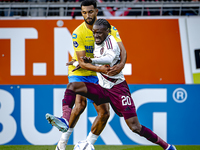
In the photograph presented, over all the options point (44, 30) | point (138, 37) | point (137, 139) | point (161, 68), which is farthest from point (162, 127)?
point (44, 30)

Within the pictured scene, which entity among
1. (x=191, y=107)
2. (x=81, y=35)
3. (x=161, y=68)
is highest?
(x=81, y=35)

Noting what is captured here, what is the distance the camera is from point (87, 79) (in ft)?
13.5

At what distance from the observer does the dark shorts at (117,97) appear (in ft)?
11.8

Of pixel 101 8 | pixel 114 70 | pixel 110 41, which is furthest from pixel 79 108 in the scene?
pixel 101 8

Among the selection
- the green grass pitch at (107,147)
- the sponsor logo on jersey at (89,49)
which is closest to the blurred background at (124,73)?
the green grass pitch at (107,147)

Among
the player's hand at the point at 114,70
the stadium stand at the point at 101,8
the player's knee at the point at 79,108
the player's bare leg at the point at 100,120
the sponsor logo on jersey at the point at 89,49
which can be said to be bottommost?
the player's bare leg at the point at 100,120

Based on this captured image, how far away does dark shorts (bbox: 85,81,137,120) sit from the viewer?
3.59 meters

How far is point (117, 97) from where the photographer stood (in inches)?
143

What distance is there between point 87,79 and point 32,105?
1478mm

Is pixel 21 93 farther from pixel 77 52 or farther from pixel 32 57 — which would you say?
pixel 77 52

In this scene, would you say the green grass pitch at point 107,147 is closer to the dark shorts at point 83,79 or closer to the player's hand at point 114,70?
the dark shorts at point 83,79

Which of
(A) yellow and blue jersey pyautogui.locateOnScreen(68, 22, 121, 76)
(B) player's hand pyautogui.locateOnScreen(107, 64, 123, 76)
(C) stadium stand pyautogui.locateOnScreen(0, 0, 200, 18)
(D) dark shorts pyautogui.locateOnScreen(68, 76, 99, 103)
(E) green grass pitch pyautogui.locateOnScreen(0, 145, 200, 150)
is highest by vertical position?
(C) stadium stand pyautogui.locateOnScreen(0, 0, 200, 18)

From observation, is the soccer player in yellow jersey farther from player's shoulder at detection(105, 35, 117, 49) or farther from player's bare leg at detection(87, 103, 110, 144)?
player's shoulder at detection(105, 35, 117, 49)

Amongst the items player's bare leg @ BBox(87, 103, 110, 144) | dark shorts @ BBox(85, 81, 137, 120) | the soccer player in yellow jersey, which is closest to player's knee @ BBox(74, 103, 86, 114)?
the soccer player in yellow jersey
